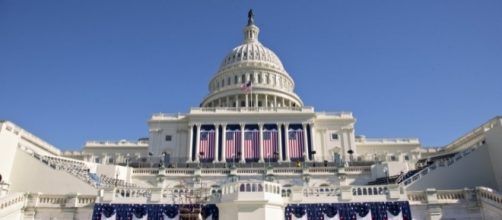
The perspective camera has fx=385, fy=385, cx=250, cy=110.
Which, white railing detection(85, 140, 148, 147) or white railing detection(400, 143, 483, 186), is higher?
white railing detection(85, 140, 148, 147)

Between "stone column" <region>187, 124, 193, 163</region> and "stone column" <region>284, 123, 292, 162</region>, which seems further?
"stone column" <region>187, 124, 193, 163</region>

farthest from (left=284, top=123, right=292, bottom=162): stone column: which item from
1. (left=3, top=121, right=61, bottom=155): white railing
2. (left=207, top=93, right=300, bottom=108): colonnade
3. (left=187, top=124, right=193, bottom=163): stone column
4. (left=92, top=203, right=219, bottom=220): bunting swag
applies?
(left=92, top=203, right=219, bottom=220): bunting swag

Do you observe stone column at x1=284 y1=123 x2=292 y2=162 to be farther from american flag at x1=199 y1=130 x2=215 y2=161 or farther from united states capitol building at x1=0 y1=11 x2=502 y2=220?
american flag at x1=199 y1=130 x2=215 y2=161

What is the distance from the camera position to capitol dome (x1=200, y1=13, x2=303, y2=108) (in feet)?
290

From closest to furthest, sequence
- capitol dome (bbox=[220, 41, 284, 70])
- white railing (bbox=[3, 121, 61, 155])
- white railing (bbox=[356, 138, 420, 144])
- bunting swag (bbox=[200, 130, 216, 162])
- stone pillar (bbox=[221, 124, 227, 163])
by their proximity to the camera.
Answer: white railing (bbox=[3, 121, 61, 155])
stone pillar (bbox=[221, 124, 227, 163])
bunting swag (bbox=[200, 130, 216, 162])
white railing (bbox=[356, 138, 420, 144])
capitol dome (bbox=[220, 41, 284, 70])

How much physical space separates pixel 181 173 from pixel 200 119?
22228mm

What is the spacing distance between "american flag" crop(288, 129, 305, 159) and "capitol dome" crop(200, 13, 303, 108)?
50.9 feet

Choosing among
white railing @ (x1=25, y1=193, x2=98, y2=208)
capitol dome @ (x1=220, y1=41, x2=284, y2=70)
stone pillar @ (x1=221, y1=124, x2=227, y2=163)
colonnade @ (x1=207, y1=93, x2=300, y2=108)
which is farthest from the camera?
capitol dome @ (x1=220, y1=41, x2=284, y2=70)

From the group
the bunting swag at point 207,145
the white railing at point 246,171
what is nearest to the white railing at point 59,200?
the white railing at point 246,171

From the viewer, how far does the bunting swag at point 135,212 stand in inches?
1063

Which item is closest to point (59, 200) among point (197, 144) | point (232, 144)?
point (197, 144)

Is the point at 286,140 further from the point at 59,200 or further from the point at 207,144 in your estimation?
the point at 59,200

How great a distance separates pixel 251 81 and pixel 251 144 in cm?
3052

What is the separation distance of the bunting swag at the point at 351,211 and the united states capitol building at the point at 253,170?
0.23ft
